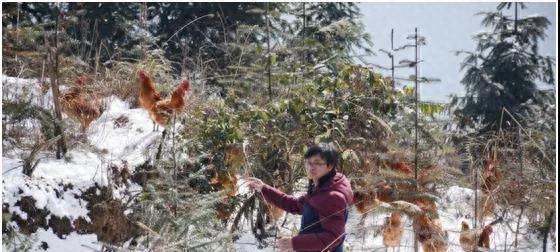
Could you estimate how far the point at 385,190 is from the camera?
4242 millimetres

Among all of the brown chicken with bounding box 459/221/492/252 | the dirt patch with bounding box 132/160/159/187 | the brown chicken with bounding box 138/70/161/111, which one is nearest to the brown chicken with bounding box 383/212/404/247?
the brown chicken with bounding box 459/221/492/252

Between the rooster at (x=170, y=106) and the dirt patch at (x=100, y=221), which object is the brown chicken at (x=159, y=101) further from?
the dirt patch at (x=100, y=221)

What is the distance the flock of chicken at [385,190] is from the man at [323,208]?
406 millimetres

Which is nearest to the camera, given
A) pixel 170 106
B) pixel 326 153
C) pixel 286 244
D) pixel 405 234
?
pixel 286 244

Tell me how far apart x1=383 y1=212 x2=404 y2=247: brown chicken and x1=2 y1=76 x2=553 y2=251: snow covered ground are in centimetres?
7

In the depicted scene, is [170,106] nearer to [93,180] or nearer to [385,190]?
[93,180]

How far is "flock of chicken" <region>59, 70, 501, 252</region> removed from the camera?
3814 mm

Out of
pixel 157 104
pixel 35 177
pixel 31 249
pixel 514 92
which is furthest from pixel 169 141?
pixel 514 92

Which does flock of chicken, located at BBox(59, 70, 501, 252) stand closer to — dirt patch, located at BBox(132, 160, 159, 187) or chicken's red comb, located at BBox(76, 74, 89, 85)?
chicken's red comb, located at BBox(76, 74, 89, 85)

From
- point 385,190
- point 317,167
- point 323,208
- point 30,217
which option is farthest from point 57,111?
point 385,190

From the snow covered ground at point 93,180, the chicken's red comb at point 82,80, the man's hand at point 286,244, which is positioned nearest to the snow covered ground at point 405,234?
the snow covered ground at point 93,180

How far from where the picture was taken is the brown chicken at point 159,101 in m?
4.32

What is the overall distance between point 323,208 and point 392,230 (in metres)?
1.00

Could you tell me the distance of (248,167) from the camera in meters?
4.98
